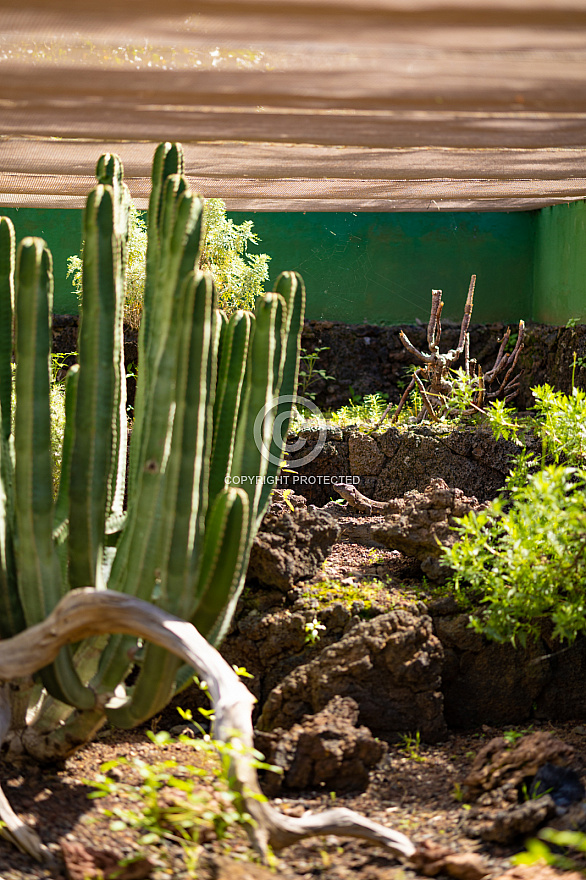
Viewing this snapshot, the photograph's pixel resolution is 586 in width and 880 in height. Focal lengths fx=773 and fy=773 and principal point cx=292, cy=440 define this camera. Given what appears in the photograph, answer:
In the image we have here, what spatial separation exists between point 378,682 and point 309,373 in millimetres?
5917

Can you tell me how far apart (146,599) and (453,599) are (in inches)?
62.1

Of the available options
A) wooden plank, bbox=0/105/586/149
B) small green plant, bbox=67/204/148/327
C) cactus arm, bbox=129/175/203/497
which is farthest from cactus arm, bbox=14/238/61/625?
A: small green plant, bbox=67/204/148/327

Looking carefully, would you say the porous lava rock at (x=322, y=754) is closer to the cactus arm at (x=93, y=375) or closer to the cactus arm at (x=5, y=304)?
the cactus arm at (x=93, y=375)

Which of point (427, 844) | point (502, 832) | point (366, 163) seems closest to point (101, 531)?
point (427, 844)

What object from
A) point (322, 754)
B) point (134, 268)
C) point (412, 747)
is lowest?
point (412, 747)

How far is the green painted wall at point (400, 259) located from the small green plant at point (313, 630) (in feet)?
21.2

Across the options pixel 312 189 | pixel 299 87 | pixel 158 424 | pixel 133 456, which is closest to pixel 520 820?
pixel 158 424

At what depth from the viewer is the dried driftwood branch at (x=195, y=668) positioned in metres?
2.07

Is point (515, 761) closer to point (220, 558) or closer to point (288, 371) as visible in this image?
point (220, 558)

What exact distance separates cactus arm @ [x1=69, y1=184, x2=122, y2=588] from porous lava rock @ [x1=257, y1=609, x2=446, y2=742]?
110cm

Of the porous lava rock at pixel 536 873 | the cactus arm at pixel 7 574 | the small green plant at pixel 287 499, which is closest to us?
the porous lava rock at pixel 536 873

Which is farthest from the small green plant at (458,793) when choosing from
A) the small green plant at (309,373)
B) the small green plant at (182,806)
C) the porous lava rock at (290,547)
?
the small green plant at (309,373)

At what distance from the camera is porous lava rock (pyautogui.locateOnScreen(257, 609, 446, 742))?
3104 millimetres

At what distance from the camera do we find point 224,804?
2195 millimetres
